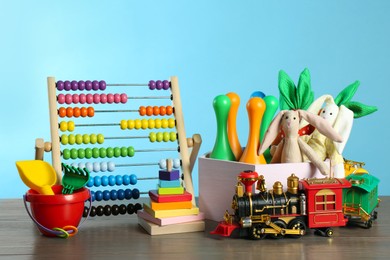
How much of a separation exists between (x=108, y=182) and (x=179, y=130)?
0.72 ft

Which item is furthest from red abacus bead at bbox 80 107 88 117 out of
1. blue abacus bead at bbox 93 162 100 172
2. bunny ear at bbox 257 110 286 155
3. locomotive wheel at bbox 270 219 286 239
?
locomotive wheel at bbox 270 219 286 239

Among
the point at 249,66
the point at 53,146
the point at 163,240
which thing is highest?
the point at 249,66

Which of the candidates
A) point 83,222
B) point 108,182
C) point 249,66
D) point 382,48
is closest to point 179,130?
point 108,182

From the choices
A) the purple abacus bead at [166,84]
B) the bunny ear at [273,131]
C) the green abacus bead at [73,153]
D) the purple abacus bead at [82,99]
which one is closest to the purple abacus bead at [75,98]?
the purple abacus bead at [82,99]

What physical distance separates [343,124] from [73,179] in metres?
0.62

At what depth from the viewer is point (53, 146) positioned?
59.1 inches

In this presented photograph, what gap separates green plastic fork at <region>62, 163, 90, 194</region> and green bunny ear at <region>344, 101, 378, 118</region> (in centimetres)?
64

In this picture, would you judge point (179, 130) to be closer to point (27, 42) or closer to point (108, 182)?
point (108, 182)

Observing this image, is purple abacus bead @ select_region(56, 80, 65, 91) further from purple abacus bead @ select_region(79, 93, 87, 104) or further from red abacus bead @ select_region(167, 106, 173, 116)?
red abacus bead @ select_region(167, 106, 173, 116)

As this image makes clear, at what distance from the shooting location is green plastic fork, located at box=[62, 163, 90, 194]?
1406 mm

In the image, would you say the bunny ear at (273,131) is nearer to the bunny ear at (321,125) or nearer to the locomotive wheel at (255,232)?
the bunny ear at (321,125)

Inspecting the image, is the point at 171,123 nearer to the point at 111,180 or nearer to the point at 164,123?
the point at 164,123

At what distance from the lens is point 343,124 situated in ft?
4.88

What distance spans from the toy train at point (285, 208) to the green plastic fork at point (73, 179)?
305 mm
